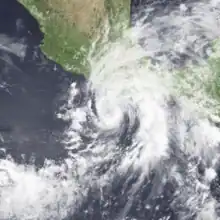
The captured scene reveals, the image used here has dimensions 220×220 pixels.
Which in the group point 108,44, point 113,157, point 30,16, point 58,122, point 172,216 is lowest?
point 172,216

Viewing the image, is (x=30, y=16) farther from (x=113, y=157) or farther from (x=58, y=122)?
(x=113, y=157)

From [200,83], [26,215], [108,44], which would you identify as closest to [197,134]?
[200,83]

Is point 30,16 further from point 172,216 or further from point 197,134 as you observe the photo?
point 172,216

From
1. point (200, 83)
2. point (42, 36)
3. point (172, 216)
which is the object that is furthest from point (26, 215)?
point (200, 83)

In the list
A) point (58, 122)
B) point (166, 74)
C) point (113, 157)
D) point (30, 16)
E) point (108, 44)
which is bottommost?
point (113, 157)

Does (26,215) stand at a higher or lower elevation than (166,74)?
lower

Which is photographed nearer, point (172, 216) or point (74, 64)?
point (172, 216)
